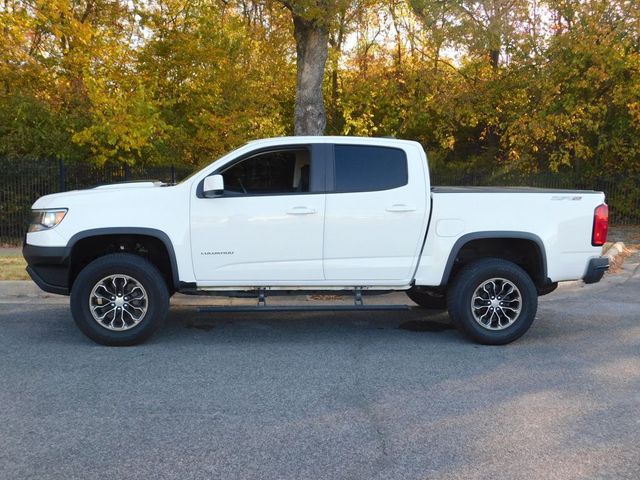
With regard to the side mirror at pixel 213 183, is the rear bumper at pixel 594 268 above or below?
below

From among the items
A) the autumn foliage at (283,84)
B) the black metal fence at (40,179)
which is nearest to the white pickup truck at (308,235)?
the autumn foliage at (283,84)

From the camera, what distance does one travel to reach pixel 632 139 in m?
18.1

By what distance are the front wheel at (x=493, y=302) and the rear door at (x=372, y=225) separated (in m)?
0.55

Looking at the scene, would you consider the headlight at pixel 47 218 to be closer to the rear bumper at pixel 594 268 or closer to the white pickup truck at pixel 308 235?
the white pickup truck at pixel 308 235

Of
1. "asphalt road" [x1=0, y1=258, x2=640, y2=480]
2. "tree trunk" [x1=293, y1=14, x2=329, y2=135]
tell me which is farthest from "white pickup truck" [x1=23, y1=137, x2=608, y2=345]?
"tree trunk" [x1=293, y1=14, x2=329, y2=135]

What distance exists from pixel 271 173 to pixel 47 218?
2160mm

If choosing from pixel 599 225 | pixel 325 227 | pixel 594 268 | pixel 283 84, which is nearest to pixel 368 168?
pixel 325 227

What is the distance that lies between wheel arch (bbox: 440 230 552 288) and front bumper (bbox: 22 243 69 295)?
3.63 meters

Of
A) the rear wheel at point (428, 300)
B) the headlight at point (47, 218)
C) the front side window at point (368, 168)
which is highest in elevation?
the front side window at point (368, 168)

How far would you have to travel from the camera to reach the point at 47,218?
247 inches

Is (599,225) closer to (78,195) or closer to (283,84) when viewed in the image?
(78,195)

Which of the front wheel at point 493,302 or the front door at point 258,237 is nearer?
the front door at point 258,237

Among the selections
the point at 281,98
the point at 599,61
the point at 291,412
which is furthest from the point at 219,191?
the point at 281,98

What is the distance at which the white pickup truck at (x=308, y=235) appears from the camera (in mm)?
6219
